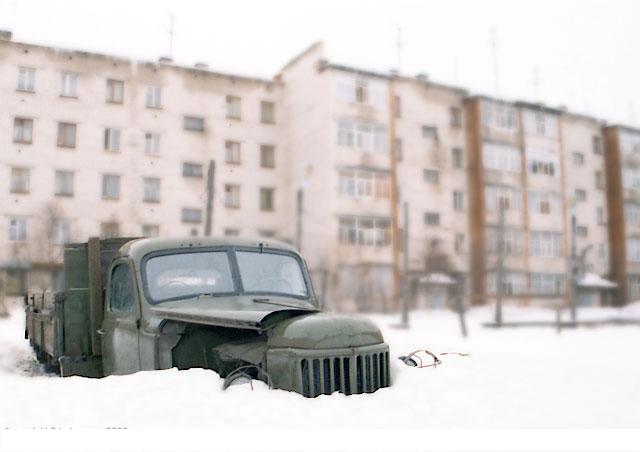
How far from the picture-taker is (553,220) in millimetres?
40750

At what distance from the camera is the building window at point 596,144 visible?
147 feet

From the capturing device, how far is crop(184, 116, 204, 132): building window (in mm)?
Answer: 33219

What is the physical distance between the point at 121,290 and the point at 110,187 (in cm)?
2517

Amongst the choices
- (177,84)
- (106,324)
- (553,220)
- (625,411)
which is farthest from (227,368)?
(553,220)

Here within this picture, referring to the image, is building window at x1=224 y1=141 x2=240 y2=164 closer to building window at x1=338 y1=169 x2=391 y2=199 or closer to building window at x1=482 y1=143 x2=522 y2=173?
building window at x1=338 y1=169 x2=391 y2=199

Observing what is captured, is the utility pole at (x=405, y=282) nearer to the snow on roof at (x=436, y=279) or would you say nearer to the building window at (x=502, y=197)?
the snow on roof at (x=436, y=279)

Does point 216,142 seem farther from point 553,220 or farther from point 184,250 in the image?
point 184,250

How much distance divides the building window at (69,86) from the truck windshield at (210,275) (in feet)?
81.3

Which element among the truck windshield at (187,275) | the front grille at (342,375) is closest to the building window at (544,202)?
the truck windshield at (187,275)

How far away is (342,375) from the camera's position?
465cm

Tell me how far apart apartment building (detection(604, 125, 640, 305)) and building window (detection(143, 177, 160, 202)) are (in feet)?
99.1

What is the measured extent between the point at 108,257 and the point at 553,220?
3753cm

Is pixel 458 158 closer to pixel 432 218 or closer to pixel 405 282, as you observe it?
pixel 432 218

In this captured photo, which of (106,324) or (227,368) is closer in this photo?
(227,368)
